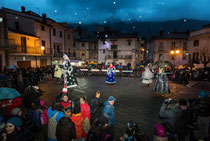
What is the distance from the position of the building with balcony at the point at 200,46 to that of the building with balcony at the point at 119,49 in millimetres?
13896

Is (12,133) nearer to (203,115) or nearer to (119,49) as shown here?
(203,115)

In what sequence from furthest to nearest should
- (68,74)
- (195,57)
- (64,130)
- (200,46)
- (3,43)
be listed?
(195,57) → (200,46) → (3,43) → (68,74) → (64,130)

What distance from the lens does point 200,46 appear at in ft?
76.8

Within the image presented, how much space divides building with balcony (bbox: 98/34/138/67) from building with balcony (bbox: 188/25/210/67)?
13.9m

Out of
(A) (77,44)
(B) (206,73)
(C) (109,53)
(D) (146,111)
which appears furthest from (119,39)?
(D) (146,111)

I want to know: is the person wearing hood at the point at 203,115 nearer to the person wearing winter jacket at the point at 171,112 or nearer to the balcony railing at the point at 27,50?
the person wearing winter jacket at the point at 171,112

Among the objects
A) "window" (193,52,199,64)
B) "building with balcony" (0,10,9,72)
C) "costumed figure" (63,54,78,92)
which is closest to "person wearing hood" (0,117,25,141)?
"costumed figure" (63,54,78,92)

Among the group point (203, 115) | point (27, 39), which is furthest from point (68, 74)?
point (27, 39)

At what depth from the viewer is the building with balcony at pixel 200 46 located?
21766 millimetres

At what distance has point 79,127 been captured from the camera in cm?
380

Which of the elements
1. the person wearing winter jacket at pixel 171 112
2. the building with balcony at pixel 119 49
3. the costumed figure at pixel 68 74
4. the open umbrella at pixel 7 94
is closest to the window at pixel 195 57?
the building with balcony at pixel 119 49

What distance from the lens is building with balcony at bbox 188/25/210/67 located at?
21766 mm

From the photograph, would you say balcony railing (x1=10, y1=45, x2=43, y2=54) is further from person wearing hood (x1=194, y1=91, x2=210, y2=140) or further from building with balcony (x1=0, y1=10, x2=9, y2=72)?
person wearing hood (x1=194, y1=91, x2=210, y2=140)

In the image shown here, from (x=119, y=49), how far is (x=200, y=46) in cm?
1902
